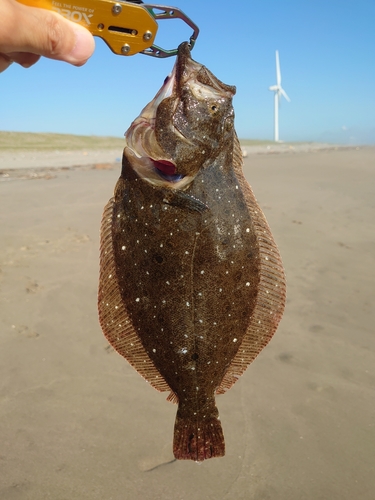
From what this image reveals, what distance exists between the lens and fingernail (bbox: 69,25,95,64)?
175 centimetres

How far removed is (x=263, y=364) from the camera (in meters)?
5.38

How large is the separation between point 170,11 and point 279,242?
293 inches

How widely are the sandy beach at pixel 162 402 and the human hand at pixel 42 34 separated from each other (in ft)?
11.3

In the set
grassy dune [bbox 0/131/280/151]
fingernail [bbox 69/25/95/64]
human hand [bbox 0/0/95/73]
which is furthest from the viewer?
grassy dune [bbox 0/131/280/151]

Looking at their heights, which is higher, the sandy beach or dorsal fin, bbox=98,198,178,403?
dorsal fin, bbox=98,198,178,403

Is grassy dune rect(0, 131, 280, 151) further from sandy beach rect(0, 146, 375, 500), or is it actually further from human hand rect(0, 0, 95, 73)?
human hand rect(0, 0, 95, 73)

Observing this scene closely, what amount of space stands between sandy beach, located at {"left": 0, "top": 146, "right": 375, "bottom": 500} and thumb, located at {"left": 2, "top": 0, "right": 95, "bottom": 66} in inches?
136

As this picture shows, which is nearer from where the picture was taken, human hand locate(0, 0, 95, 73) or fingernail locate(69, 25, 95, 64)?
human hand locate(0, 0, 95, 73)

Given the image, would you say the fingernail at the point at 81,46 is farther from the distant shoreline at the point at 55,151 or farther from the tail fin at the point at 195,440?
the distant shoreline at the point at 55,151

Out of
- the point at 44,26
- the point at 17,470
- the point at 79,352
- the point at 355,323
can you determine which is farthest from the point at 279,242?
the point at 44,26

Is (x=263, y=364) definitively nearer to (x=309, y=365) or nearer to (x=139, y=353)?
(x=309, y=365)

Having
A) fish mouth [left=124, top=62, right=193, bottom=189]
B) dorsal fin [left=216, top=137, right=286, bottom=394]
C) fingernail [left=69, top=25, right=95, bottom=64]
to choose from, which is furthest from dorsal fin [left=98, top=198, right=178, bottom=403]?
fingernail [left=69, top=25, right=95, bottom=64]

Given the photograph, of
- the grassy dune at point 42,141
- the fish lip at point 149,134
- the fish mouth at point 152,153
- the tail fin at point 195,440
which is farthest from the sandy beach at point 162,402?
the grassy dune at point 42,141

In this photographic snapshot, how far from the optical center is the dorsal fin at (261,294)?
230 cm
